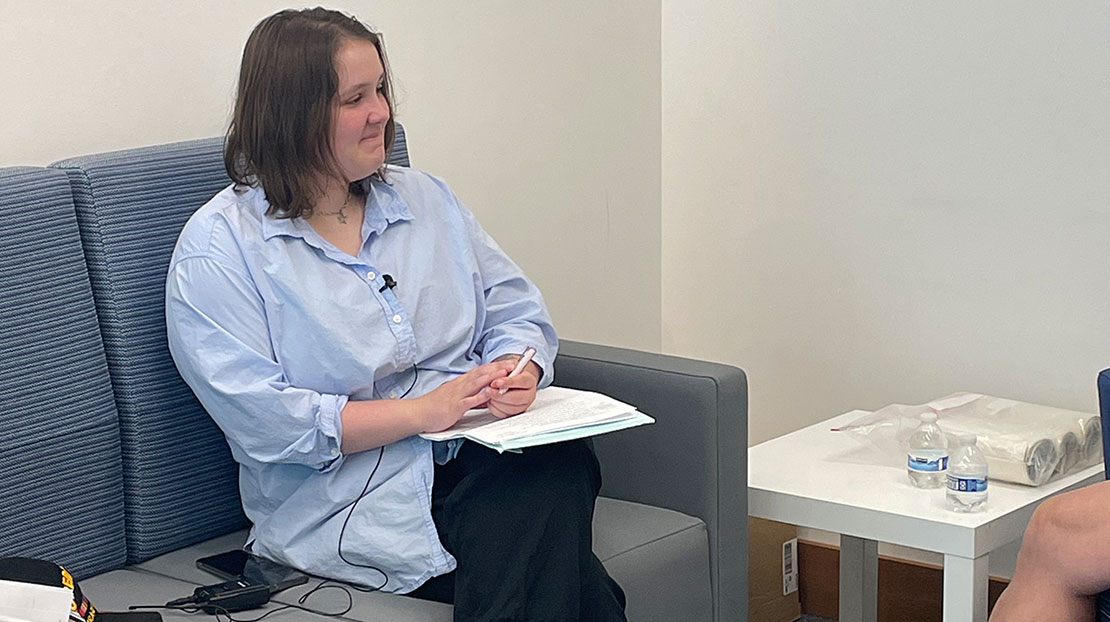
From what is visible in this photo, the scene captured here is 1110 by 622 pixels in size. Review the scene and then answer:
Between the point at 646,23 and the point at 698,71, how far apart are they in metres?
0.16

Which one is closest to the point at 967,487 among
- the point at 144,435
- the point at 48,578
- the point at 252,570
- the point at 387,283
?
the point at 387,283

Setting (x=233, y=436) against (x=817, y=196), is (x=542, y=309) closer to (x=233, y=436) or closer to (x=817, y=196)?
(x=233, y=436)

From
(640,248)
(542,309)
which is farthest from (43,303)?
(640,248)

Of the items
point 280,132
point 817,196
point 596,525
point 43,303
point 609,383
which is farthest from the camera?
point 817,196

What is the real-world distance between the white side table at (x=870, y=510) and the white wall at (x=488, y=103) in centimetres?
71

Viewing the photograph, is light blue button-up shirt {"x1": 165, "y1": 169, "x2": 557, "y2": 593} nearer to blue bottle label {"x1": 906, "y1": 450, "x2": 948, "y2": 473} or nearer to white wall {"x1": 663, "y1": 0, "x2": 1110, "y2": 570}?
blue bottle label {"x1": 906, "y1": 450, "x2": 948, "y2": 473}

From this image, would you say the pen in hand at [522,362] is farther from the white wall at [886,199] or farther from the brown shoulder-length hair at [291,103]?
the white wall at [886,199]

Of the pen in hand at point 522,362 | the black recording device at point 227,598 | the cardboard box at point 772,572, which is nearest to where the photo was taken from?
the black recording device at point 227,598

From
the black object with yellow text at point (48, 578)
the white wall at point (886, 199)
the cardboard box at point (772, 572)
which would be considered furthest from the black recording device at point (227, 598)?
the white wall at point (886, 199)

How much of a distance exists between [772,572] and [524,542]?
1163 millimetres

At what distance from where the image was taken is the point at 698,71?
3.14m

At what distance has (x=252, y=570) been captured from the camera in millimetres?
1970

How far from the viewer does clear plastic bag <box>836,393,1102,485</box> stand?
2.34 metres

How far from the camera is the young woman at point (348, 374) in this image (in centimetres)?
191
